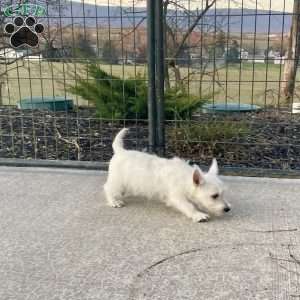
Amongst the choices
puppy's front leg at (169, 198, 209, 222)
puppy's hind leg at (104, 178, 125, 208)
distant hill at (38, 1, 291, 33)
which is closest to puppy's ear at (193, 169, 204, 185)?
puppy's front leg at (169, 198, 209, 222)

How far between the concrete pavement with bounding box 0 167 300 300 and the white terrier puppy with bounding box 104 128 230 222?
0.29 ft

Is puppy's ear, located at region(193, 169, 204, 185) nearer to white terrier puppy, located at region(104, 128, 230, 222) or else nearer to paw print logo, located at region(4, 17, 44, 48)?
white terrier puppy, located at region(104, 128, 230, 222)

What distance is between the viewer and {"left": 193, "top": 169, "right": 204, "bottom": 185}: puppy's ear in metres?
2.98

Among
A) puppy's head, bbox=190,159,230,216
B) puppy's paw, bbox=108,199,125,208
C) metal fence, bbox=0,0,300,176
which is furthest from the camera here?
metal fence, bbox=0,0,300,176

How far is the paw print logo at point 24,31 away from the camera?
13.8 feet

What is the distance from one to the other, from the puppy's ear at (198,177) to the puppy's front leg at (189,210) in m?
0.15

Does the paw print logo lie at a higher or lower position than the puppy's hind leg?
higher

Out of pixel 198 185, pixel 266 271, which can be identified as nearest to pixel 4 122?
pixel 198 185

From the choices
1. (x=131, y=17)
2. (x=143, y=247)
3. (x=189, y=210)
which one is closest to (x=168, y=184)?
(x=189, y=210)

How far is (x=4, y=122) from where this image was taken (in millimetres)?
5836

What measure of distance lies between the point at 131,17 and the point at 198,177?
1758 millimetres

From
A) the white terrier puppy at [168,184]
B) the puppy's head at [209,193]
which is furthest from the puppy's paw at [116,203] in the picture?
the puppy's head at [209,193]

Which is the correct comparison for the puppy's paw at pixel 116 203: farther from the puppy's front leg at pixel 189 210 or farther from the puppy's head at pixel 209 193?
the puppy's head at pixel 209 193

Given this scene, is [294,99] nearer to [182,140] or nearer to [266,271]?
[182,140]
